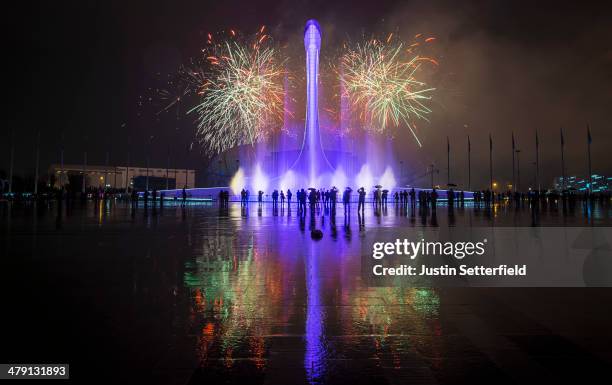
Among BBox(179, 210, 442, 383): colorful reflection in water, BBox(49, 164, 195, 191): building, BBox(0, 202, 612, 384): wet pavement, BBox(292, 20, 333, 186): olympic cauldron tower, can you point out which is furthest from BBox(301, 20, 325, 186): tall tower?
BBox(49, 164, 195, 191): building

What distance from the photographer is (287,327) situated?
4352 mm

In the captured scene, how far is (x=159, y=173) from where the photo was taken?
131125 mm


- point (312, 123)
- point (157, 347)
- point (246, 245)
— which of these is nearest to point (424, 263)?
point (246, 245)

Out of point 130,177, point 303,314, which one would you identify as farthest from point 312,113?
point 130,177
